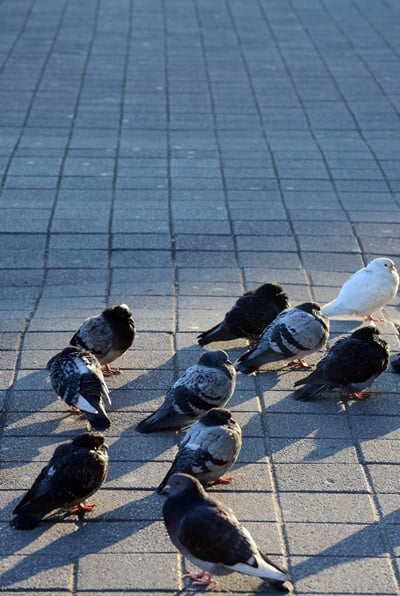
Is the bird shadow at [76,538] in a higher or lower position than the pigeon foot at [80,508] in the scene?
higher

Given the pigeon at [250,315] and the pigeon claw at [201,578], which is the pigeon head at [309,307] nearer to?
the pigeon at [250,315]

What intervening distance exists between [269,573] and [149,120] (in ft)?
26.3

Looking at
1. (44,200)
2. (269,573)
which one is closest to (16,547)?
(269,573)

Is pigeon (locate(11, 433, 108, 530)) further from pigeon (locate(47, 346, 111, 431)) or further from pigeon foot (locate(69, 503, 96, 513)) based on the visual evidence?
pigeon (locate(47, 346, 111, 431))

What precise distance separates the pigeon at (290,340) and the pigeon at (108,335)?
28.5 inches

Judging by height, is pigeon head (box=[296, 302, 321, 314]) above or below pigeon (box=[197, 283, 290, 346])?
above

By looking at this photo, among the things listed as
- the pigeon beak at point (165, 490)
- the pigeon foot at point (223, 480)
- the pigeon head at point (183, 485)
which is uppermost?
the pigeon head at point (183, 485)

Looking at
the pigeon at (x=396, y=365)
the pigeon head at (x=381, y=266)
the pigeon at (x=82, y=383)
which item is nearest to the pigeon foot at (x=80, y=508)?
the pigeon at (x=82, y=383)

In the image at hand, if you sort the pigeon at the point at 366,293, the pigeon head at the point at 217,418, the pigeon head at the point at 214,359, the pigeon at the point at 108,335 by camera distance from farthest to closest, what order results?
the pigeon at the point at 366,293
the pigeon at the point at 108,335
the pigeon head at the point at 214,359
the pigeon head at the point at 217,418

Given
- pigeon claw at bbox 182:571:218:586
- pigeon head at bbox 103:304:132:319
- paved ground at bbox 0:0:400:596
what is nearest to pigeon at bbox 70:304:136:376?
pigeon head at bbox 103:304:132:319

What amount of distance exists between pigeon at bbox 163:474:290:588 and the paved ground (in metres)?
0.14

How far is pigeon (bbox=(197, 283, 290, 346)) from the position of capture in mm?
6582

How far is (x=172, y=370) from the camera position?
248 inches

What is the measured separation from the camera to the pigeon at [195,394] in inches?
218
